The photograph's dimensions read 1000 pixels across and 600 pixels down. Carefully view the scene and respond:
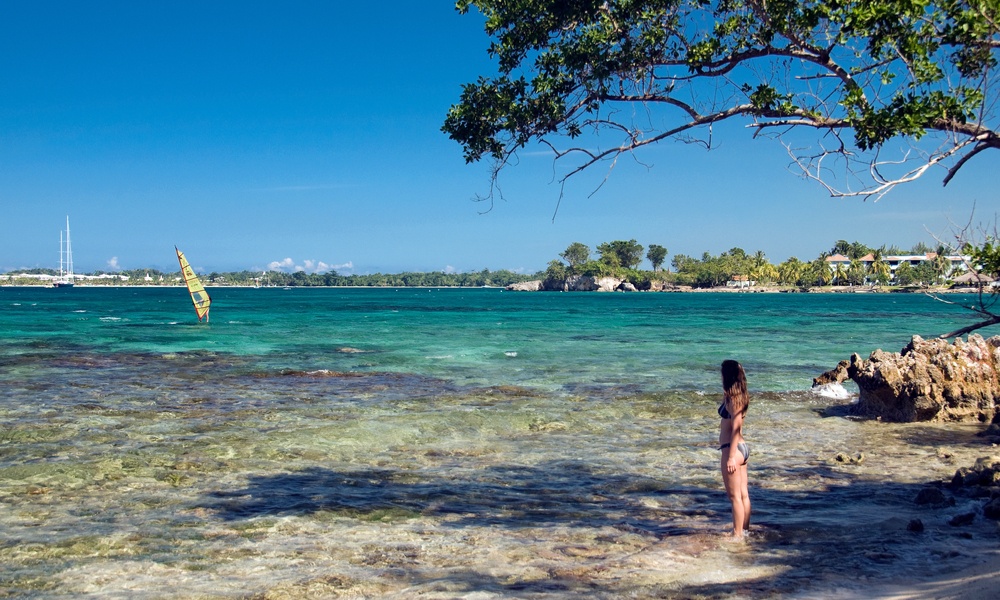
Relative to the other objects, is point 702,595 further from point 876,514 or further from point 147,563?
point 147,563

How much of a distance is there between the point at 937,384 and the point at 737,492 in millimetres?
8569

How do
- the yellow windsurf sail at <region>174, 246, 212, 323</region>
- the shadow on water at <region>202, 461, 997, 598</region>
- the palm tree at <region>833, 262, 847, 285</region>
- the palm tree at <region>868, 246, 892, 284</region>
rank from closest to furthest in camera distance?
the shadow on water at <region>202, 461, 997, 598</region> → the yellow windsurf sail at <region>174, 246, 212, 323</region> → the palm tree at <region>868, 246, 892, 284</region> → the palm tree at <region>833, 262, 847, 285</region>

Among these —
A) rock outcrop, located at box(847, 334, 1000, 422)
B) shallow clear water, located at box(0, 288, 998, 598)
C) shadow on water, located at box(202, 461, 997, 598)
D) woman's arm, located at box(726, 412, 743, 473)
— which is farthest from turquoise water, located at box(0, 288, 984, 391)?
woman's arm, located at box(726, 412, 743, 473)

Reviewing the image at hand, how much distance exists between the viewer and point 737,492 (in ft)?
22.8

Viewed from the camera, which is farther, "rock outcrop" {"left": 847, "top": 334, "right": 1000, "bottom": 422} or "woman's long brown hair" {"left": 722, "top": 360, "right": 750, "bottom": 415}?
"rock outcrop" {"left": 847, "top": 334, "right": 1000, "bottom": 422}

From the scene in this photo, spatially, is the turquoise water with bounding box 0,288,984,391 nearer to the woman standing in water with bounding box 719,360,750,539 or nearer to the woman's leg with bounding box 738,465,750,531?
the woman's leg with bounding box 738,465,750,531

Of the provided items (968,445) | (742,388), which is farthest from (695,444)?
(742,388)

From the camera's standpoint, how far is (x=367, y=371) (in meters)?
22.7

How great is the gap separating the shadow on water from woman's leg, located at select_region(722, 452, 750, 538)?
0.20 m

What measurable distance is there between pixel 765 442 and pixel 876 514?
4196 millimetres

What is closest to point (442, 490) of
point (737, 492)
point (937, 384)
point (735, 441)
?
point (737, 492)

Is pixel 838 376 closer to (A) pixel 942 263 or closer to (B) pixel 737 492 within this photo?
(B) pixel 737 492

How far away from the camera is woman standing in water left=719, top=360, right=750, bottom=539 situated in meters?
6.73

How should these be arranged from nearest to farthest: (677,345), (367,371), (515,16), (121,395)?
(515,16) < (121,395) < (367,371) < (677,345)
